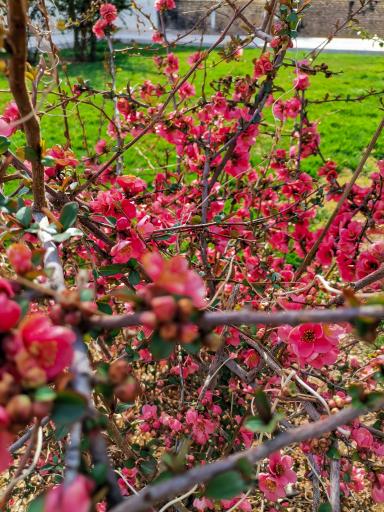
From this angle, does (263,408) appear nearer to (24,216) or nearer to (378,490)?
(24,216)

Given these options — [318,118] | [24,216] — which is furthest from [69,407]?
[318,118]

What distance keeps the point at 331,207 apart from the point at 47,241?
351 centimetres

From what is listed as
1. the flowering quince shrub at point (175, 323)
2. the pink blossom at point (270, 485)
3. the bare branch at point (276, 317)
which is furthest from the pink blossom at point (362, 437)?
the bare branch at point (276, 317)

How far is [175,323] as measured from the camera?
437 millimetres

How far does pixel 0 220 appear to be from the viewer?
89 cm

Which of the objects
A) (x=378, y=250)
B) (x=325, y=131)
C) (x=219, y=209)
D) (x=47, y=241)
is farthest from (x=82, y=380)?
(x=325, y=131)

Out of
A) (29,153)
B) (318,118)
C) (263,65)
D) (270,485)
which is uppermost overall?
(263,65)

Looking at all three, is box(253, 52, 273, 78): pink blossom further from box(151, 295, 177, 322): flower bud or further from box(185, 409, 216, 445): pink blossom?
box(151, 295, 177, 322): flower bud

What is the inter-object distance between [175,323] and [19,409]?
152mm

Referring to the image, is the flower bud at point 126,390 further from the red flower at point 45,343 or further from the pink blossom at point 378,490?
the pink blossom at point 378,490

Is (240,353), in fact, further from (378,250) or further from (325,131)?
(325,131)

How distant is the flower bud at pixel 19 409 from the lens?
0.40 metres

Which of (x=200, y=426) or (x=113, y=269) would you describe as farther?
(x=200, y=426)

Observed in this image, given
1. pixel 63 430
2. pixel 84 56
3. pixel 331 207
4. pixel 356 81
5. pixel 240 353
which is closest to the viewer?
pixel 63 430
